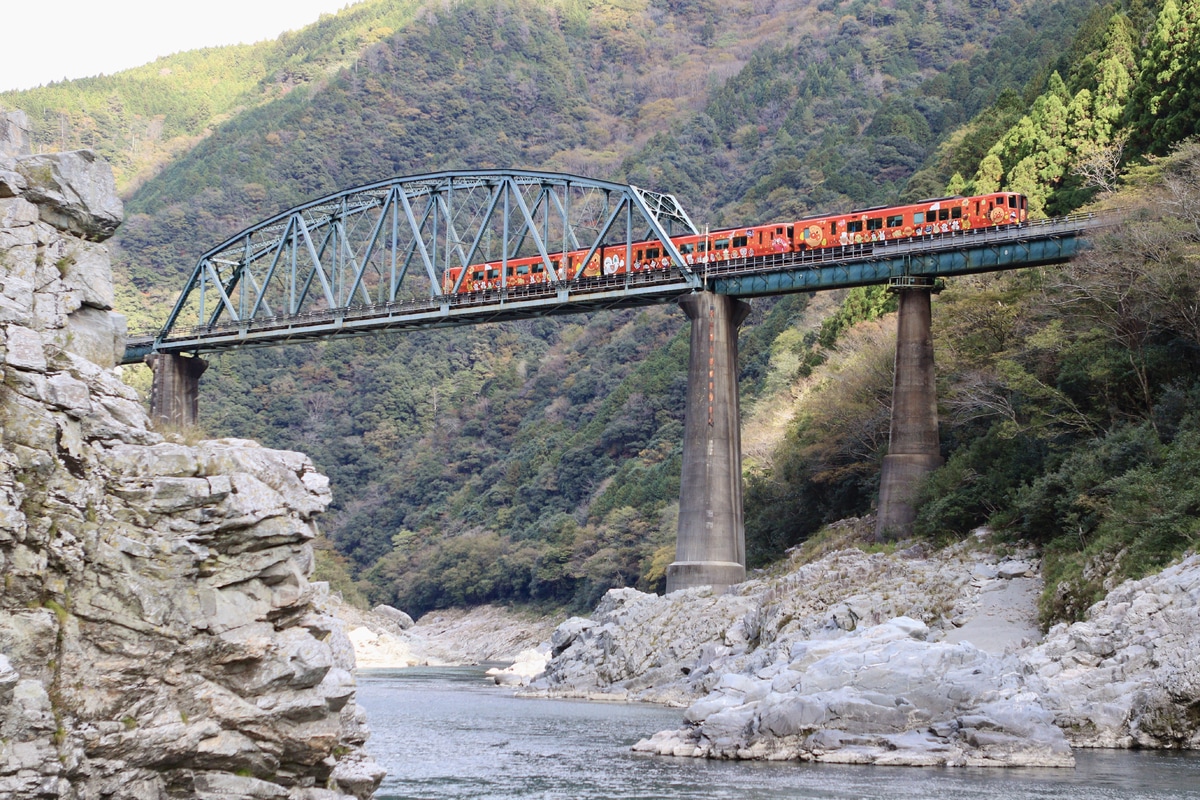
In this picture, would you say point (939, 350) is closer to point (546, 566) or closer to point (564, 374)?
point (546, 566)

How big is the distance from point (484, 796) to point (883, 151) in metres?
121

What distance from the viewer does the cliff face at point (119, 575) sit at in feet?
55.7

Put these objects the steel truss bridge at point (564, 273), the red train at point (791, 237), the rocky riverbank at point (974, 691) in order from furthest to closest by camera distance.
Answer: the red train at point (791, 237)
the steel truss bridge at point (564, 273)
the rocky riverbank at point (974, 691)

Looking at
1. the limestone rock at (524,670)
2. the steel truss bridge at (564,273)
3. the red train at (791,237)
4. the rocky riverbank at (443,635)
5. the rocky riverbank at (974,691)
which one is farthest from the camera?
the rocky riverbank at (443,635)

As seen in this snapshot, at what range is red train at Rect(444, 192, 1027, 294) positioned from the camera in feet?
211

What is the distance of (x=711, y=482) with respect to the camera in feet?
215

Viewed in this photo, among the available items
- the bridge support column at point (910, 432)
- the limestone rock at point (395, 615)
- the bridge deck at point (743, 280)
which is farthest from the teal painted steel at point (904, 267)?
the limestone rock at point (395, 615)

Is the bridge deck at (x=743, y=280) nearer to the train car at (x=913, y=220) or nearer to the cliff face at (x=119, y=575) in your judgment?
the train car at (x=913, y=220)

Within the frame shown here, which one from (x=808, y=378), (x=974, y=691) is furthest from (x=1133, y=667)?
(x=808, y=378)

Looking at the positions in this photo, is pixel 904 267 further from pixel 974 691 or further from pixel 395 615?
pixel 395 615

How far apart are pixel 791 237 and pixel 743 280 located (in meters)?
3.13

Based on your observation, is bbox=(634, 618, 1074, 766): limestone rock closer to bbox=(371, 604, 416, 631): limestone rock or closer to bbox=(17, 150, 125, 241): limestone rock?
bbox=(17, 150, 125, 241): limestone rock

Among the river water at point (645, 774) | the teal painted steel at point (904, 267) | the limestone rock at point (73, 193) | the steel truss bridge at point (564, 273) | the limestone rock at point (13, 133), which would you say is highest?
the steel truss bridge at point (564, 273)

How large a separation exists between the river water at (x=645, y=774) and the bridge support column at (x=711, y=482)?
16.9 metres
